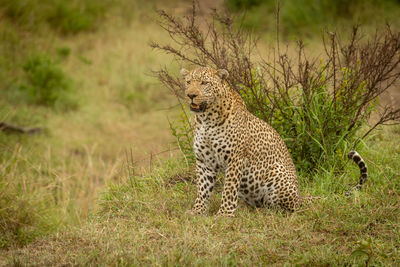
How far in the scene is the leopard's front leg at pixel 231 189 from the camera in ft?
20.2

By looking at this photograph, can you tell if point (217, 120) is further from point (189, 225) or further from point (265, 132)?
point (189, 225)

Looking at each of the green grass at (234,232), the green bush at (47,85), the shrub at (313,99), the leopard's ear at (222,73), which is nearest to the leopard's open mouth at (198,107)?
the leopard's ear at (222,73)

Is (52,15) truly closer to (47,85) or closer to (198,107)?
(47,85)

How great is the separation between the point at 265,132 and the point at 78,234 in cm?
240

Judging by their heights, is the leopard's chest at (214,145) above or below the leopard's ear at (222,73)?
below

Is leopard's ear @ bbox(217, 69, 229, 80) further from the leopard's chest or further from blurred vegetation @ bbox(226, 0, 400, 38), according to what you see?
blurred vegetation @ bbox(226, 0, 400, 38)

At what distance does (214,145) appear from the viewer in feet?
20.1

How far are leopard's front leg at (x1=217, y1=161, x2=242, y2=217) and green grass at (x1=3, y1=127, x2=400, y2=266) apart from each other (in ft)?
0.52

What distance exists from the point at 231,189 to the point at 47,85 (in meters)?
9.53

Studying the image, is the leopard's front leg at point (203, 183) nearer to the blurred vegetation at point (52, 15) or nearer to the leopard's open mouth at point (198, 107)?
the leopard's open mouth at point (198, 107)

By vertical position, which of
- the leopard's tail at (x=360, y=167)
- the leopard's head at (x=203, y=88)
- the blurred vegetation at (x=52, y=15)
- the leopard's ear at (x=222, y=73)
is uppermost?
the leopard's ear at (x=222, y=73)

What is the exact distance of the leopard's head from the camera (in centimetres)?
589

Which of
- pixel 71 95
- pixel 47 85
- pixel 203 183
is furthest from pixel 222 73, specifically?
pixel 47 85

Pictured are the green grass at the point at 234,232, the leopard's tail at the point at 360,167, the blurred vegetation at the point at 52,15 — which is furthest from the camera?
the blurred vegetation at the point at 52,15
